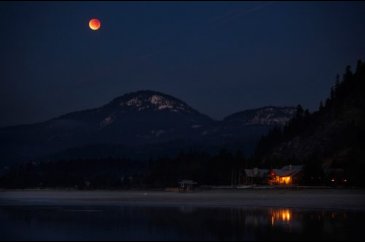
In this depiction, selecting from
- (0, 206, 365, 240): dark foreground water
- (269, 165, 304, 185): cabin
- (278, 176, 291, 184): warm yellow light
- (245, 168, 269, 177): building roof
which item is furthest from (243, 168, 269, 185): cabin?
(0, 206, 365, 240): dark foreground water

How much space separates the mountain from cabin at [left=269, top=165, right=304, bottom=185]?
10.8 ft

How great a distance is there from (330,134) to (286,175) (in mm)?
32340

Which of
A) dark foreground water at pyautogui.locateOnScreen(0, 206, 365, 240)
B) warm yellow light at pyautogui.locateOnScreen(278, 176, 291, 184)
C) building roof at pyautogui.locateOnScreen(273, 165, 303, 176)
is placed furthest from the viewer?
building roof at pyautogui.locateOnScreen(273, 165, 303, 176)

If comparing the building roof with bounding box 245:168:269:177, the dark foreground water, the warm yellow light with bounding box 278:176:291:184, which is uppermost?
the building roof with bounding box 245:168:269:177

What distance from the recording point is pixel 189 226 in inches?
1729

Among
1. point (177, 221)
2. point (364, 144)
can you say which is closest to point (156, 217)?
point (177, 221)

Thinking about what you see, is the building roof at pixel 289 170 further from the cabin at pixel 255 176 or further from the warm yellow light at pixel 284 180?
the cabin at pixel 255 176

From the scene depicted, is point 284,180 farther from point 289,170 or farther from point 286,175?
point 289,170

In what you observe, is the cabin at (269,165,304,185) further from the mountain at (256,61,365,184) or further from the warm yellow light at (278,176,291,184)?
the mountain at (256,61,365,184)

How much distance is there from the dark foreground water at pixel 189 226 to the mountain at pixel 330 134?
189ft

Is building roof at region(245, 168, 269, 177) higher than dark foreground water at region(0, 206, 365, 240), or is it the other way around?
building roof at region(245, 168, 269, 177)

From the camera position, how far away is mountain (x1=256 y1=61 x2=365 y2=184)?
4898 inches

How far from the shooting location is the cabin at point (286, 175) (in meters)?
115

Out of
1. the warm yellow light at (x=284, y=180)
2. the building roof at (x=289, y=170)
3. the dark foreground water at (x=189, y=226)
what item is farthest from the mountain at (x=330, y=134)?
the dark foreground water at (x=189, y=226)
